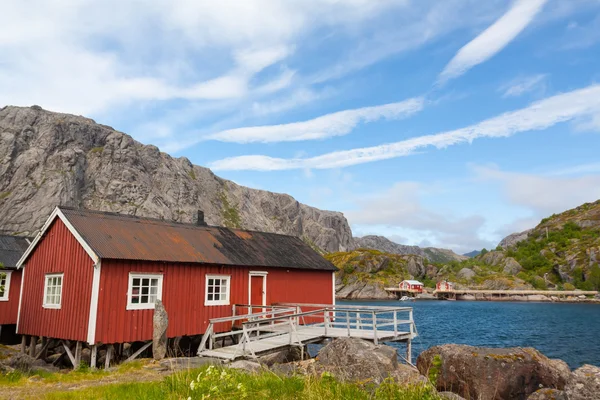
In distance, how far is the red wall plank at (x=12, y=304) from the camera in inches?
948

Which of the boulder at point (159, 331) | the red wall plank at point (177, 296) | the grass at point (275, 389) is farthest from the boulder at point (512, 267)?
the grass at point (275, 389)

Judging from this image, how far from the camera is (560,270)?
134500 mm

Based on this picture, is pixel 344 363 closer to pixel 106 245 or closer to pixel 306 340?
pixel 306 340

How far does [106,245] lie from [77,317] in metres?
3.12

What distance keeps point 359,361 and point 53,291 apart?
15.1m

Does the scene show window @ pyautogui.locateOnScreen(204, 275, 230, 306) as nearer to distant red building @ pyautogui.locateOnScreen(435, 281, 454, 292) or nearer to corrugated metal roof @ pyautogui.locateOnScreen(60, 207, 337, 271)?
corrugated metal roof @ pyautogui.locateOnScreen(60, 207, 337, 271)

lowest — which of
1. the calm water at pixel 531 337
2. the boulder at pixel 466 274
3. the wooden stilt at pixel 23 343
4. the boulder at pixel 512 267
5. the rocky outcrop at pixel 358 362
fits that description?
the calm water at pixel 531 337

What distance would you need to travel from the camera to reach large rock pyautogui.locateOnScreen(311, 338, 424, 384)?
10578 millimetres

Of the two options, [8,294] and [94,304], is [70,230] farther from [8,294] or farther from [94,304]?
[8,294]

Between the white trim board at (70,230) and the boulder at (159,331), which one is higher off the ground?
the white trim board at (70,230)

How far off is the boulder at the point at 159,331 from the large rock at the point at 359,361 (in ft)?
26.0

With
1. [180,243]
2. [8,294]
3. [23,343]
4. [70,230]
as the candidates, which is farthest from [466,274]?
[70,230]

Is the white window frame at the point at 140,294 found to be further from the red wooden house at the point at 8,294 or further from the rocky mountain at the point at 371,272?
the rocky mountain at the point at 371,272

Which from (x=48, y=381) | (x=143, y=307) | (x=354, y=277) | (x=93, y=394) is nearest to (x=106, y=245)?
(x=143, y=307)
